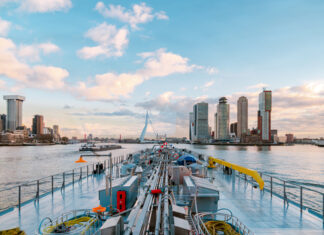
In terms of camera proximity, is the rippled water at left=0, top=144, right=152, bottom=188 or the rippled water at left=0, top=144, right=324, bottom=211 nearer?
the rippled water at left=0, top=144, right=324, bottom=211

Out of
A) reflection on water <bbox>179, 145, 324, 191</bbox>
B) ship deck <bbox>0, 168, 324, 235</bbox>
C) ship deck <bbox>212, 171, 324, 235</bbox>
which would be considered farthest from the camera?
reflection on water <bbox>179, 145, 324, 191</bbox>

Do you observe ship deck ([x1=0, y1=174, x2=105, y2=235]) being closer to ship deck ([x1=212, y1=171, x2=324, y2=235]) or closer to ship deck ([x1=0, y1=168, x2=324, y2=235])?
ship deck ([x1=0, y1=168, x2=324, y2=235])

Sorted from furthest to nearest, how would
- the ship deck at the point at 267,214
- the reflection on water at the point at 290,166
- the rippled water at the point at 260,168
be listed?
1. the reflection on water at the point at 290,166
2. the rippled water at the point at 260,168
3. the ship deck at the point at 267,214

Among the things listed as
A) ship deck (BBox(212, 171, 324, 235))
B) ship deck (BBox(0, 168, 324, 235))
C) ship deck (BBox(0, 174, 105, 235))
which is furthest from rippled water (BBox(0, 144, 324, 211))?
ship deck (BBox(0, 174, 105, 235))

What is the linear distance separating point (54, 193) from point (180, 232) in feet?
38.4

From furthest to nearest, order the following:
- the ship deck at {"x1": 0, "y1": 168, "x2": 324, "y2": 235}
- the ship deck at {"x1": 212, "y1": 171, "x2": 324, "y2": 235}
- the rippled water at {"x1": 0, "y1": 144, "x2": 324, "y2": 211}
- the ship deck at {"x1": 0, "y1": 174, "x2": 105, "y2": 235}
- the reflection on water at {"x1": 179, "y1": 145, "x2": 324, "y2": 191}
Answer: the reflection on water at {"x1": 179, "y1": 145, "x2": 324, "y2": 191}, the rippled water at {"x1": 0, "y1": 144, "x2": 324, "y2": 211}, the ship deck at {"x1": 0, "y1": 174, "x2": 105, "y2": 235}, the ship deck at {"x1": 0, "y1": 168, "x2": 324, "y2": 235}, the ship deck at {"x1": 212, "y1": 171, "x2": 324, "y2": 235}

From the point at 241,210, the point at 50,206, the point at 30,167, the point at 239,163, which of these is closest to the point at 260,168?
the point at 239,163

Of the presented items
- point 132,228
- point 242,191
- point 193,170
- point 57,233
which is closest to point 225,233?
point 132,228

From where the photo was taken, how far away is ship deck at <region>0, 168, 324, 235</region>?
8.76 meters

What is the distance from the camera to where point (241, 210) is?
36.0ft

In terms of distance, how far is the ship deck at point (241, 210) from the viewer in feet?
28.7

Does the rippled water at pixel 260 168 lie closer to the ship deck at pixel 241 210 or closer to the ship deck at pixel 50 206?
the ship deck at pixel 241 210

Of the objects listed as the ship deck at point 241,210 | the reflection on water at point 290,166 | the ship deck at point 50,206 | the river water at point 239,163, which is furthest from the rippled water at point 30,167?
the reflection on water at point 290,166

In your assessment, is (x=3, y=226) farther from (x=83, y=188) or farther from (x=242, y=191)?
(x=242, y=191)
